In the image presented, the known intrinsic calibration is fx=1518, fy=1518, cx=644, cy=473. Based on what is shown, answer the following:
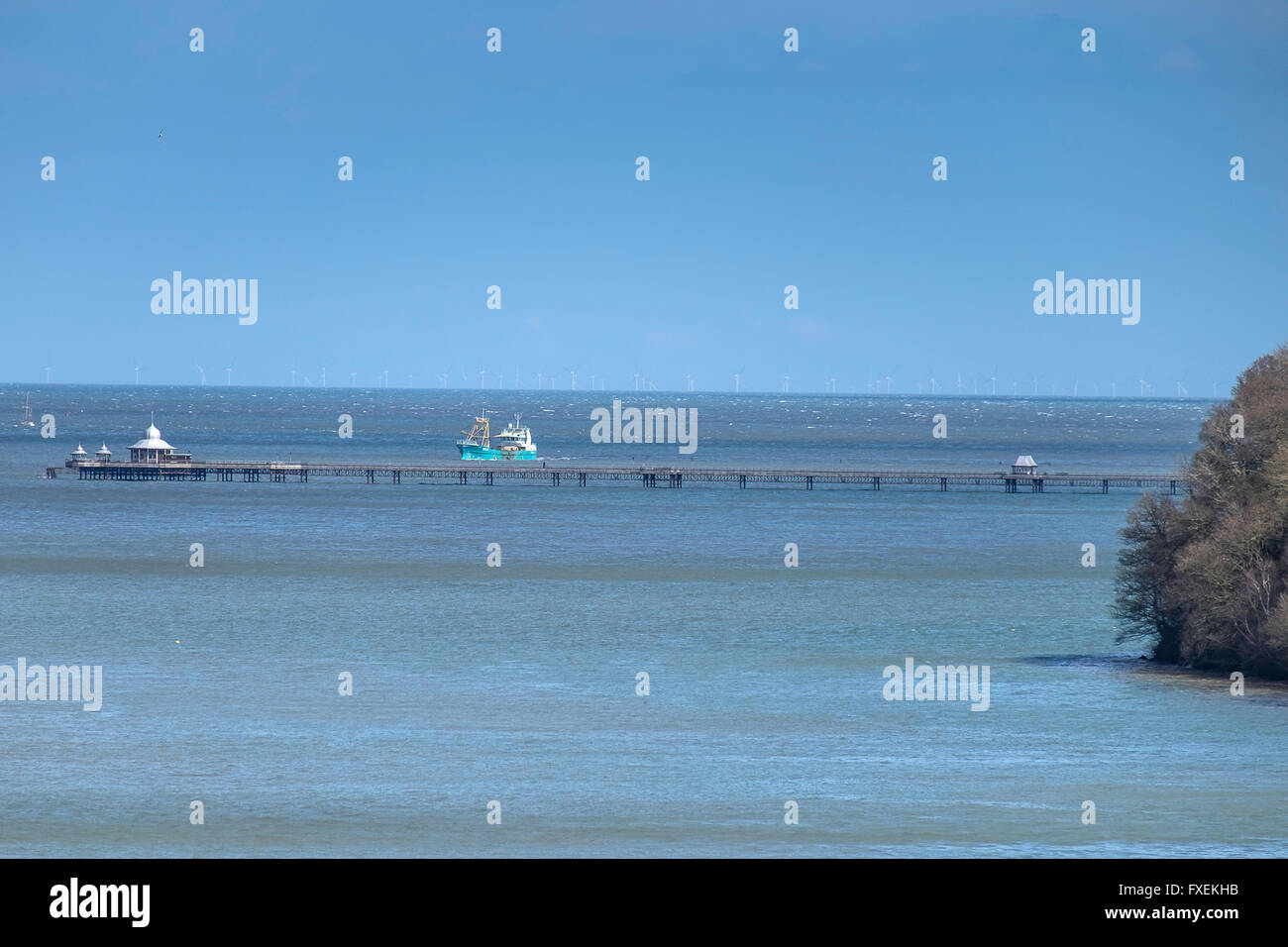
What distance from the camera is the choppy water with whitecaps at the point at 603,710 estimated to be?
30656 mm

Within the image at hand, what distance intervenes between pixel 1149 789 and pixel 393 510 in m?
93.4

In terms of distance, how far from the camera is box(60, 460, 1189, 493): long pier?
469ft

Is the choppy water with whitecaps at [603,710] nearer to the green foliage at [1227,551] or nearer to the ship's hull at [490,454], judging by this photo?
the green foliage at [1227,551]

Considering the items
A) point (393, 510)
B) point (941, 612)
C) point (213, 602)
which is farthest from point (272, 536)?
point (941, 612)

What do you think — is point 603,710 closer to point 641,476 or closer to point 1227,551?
point 1227,551

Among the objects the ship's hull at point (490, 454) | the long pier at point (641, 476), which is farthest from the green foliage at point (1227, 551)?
the ship's hull at point (490, 454)

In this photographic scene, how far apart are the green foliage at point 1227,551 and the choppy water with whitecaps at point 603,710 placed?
157 cm

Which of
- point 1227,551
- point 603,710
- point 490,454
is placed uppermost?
point 490,454

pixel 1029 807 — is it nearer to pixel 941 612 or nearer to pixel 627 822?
pixel 627 822

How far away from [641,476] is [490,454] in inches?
1741

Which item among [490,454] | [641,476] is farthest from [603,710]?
[490,454]

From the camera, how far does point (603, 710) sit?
4462cm

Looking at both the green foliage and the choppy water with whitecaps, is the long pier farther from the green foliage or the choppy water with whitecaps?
the green foliage

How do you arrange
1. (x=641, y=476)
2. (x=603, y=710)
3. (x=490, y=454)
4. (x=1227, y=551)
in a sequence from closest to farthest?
(x=603, y=710), (x=1227, y=551), (x=641, y=476), (x=490, y=454)
